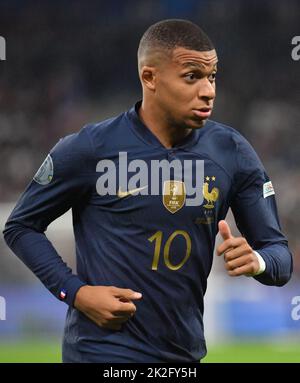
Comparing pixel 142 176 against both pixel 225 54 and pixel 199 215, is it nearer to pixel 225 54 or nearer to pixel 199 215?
pixel 199 215

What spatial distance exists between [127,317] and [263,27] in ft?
29.1

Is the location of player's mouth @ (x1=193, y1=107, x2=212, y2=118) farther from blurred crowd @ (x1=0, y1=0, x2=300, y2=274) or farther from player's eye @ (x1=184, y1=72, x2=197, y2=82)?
blurred crowd @ (x1=0, y1=0, x2=300, y2=274)

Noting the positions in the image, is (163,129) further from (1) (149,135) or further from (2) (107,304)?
(2) (107,304)

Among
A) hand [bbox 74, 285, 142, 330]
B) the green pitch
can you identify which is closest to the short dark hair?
hand [bbox 74, 285, 142, 330]

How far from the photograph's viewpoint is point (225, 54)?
37.1ft

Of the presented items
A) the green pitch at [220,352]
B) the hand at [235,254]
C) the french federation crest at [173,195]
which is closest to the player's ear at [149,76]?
the french federation crest at [173,195]

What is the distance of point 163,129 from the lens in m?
3.67

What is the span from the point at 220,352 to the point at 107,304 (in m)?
4.65

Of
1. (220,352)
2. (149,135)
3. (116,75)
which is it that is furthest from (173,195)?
(116,75)

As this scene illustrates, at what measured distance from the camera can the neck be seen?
3.66m

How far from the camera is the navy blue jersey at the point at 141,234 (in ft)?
11.6

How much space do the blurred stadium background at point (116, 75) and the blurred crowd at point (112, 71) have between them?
0.04 feet
